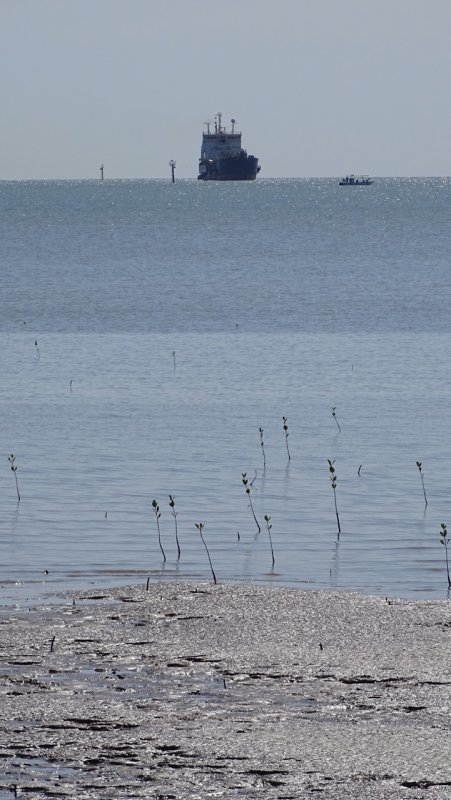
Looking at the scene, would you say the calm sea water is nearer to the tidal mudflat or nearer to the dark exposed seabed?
the dark exposed seabed

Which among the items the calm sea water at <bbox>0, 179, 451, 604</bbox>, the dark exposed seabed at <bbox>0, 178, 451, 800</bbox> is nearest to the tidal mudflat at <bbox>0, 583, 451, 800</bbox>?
the dark exposed seabed at <bbox>0, 178, 451, 800</bbox>

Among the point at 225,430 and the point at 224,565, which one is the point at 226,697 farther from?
the point at 225,430

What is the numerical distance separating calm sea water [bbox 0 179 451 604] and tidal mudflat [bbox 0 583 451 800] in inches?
69.9

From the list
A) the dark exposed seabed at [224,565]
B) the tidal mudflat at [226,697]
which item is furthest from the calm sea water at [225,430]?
the tidal mudflat at [226,697]

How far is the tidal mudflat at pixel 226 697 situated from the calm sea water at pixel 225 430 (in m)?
1.77

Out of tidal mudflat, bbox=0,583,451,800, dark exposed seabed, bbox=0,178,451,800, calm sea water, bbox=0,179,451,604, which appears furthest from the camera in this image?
calm sea water, bbox=0,179,451,604

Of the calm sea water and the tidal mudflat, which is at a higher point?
the calm sea water

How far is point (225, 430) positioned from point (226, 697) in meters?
15.1

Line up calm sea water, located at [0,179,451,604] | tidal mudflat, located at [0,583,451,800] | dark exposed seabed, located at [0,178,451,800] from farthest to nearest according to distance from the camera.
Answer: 1. calm sea water, located at [0,179,451,604]
2. dark exposed seabed, located at [0,178,451,800]
3. tidal mudflat, located at [0,583,451,800]

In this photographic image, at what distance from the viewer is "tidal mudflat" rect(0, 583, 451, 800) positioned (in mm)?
8203

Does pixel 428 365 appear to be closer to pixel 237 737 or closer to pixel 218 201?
pixel 237 737

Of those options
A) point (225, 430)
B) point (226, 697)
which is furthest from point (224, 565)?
point (225, 430)

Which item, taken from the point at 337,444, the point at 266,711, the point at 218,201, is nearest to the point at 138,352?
the point at 337,444

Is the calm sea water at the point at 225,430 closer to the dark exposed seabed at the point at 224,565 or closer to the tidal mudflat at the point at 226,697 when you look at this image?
the dark exposed seabed at the point at 224,565
